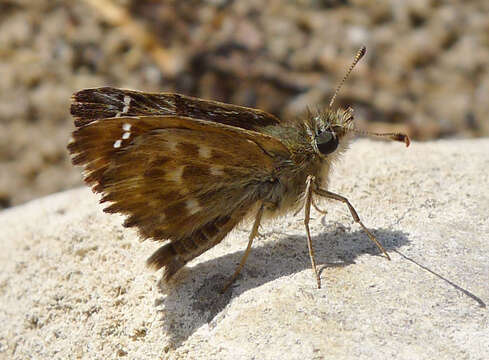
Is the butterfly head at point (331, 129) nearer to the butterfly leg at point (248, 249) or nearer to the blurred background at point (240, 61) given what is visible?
the butterfly leg at point (248, 249)

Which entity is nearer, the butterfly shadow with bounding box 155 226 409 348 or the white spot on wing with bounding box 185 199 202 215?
the butterfly shadow with bounding box 155 226 409 348

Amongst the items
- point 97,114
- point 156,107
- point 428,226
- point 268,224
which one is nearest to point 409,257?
point 428,226

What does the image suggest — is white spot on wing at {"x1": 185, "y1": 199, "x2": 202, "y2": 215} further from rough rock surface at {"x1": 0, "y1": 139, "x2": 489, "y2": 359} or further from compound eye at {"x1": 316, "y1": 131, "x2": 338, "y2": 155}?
compound eye at {"x1": 316, "y1": 131, "x2": 338, "y2": 155}

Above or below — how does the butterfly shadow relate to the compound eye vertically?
below

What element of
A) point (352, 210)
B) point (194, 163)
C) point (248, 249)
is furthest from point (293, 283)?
point (194, 163)

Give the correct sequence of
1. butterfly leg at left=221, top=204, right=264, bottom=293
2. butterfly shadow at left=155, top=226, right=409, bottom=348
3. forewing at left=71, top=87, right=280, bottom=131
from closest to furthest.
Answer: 1. butterfly shadow at left=155, top=226, right=409, bottom=348
2. butterfly leg at left=221, top=204, right=264, bottom=293
3. forewing at left=71, top=87, right=280, bottom=131

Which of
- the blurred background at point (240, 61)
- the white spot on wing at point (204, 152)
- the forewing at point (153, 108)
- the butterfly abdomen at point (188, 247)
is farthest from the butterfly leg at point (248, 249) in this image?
the blurred background at point (240, 61)

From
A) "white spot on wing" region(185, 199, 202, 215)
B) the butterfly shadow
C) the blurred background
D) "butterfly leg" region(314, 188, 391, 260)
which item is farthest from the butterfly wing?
the blurred background

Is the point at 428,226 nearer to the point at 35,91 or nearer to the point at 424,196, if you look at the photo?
the point at 424,196
